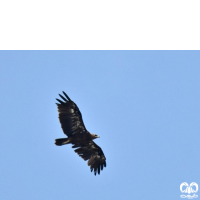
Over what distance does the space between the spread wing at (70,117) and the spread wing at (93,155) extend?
136 cm

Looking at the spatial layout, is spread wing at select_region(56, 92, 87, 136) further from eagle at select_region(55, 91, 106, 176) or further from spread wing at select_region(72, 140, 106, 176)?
spread wing at select_region(72, 140, 106, 176)

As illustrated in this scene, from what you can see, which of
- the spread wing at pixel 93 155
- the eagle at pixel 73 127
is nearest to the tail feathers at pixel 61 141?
the eagle at pixel 73 127

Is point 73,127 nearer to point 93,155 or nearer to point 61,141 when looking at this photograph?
point 61,141

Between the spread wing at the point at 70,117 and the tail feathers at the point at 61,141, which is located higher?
the spread wing at the point at 70,117

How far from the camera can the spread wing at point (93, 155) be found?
20.7 metres

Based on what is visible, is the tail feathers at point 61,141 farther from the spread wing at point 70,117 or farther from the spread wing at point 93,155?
the spread wing at point 93,155

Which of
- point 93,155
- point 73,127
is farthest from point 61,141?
point 93,155

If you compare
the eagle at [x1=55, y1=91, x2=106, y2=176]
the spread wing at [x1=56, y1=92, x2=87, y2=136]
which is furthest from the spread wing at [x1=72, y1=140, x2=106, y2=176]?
the spread wing at [x1=56, y1=92, x2=87, y2=136]

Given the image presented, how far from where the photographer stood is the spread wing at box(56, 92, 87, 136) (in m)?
19.2

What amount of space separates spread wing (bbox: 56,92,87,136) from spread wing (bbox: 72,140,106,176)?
136 cm

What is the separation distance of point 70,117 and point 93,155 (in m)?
2.81

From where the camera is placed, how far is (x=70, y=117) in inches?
762
